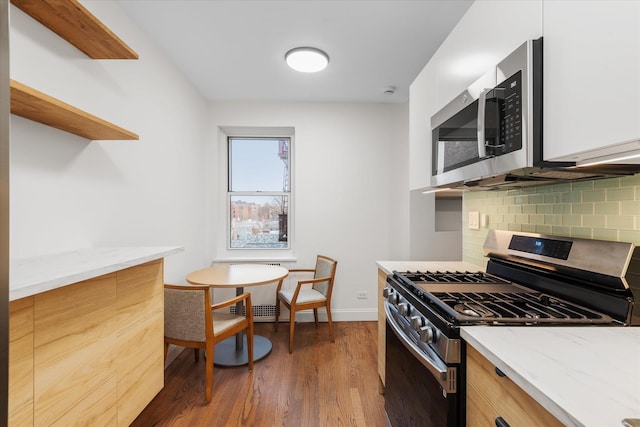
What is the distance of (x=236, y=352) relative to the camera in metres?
2.72

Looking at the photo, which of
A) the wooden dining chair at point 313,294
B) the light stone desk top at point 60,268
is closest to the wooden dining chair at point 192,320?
the light stone desk top at point 60,268

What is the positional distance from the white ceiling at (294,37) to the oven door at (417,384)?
1828mm

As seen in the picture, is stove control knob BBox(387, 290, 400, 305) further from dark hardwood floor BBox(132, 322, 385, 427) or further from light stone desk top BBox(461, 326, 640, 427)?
dark hardwood floor BBox(132, 322, 385, 427)

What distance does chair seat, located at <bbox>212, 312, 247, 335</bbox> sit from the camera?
7.14ft

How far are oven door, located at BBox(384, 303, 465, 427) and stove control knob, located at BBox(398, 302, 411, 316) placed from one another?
3 centimetres

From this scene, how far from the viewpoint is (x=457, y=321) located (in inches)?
39.8

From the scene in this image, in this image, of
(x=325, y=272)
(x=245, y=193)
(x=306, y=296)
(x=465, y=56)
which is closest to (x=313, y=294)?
(x=306, y=296)

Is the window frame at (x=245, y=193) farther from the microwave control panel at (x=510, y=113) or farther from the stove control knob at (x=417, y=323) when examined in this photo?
the microwave control panel at (x=510, y=113)

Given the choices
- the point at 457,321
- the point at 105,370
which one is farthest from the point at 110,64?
the point at 457,321

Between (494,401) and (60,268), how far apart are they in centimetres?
142

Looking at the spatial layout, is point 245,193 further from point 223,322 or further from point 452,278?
point 452,278

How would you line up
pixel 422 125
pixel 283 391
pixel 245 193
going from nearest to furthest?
pixel 422 125
pixel 283 391
pixel 245 193

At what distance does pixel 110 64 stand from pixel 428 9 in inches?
76.7

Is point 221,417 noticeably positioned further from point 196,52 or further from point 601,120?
point 196,52
